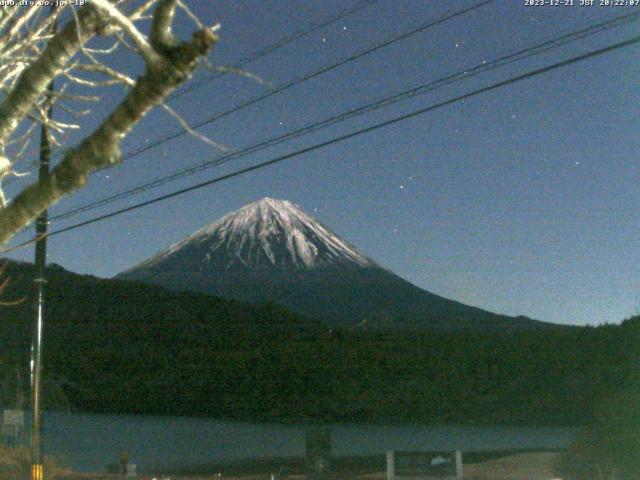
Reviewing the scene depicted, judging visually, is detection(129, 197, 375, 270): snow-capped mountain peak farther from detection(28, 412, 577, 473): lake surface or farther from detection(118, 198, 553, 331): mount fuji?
detection(28, 412, 577, 473): lake surface

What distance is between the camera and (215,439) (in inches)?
1793

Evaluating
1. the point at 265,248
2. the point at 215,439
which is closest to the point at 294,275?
the point at 265,248

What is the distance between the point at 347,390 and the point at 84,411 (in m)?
17.2

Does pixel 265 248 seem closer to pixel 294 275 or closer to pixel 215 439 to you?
pixel 294 275

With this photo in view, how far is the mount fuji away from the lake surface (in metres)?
53.9

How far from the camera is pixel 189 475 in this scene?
27.5 metres

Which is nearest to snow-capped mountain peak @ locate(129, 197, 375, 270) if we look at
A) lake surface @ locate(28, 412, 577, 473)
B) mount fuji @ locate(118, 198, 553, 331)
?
mount fuji @ locate(118, 198, 553, 331)

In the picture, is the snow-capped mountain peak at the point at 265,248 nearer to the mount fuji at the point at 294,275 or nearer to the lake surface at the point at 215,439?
the mount fuji at the point at 294,275

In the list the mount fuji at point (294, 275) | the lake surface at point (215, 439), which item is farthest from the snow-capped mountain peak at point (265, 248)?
the lake surface at point (215, 439)

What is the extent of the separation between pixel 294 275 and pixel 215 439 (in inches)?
3885

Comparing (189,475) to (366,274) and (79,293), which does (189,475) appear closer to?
(79,293)

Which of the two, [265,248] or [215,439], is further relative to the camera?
[265,248]

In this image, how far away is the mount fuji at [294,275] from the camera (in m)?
119

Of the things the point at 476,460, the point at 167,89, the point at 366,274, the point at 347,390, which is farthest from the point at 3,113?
the point at 366,274
